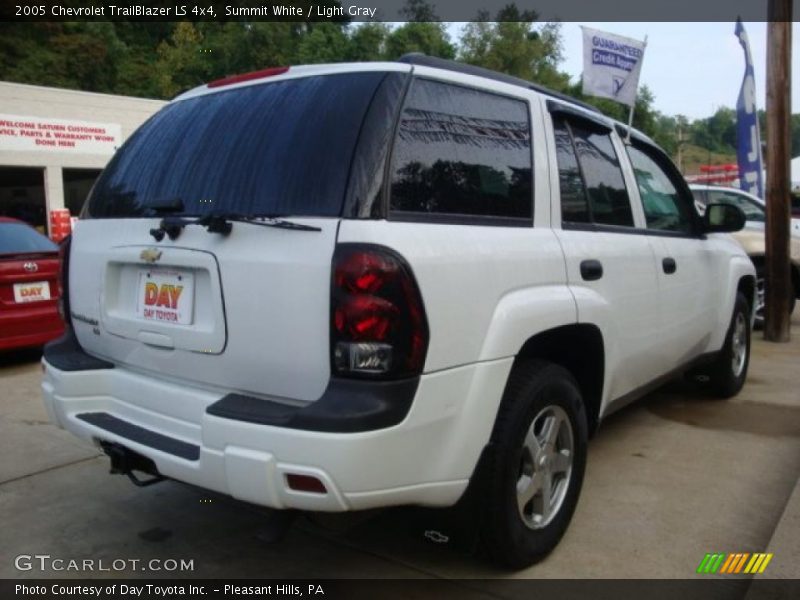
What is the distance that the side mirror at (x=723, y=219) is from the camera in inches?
175

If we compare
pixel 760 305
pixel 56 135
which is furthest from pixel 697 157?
pixel 760 305

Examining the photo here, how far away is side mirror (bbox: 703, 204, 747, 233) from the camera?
4.45 meters

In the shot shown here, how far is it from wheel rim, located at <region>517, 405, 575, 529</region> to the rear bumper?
415mm

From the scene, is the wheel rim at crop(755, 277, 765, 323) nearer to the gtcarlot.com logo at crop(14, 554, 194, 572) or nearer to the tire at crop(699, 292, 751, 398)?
the tire at crop(699, 292, 751, 398)

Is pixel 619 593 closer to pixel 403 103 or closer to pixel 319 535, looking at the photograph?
pixel 319 535

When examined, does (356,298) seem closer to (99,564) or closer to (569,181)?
(569,181)

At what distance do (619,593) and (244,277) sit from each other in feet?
5.76

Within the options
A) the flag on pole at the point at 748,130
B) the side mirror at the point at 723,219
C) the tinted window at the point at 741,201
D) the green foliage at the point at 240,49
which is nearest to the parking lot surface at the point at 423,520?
the side mirror at the point at 723,219

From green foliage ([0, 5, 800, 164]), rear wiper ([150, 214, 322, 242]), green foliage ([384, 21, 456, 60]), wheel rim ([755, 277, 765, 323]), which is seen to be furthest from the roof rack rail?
green foliage ([384, 21, 456, 60])

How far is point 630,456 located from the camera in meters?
4.07

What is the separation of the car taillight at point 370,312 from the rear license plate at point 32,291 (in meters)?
5.37

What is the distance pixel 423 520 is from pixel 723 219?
3002 mm

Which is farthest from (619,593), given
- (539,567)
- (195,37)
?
(195,37)

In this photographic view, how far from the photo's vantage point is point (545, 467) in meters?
2.80
